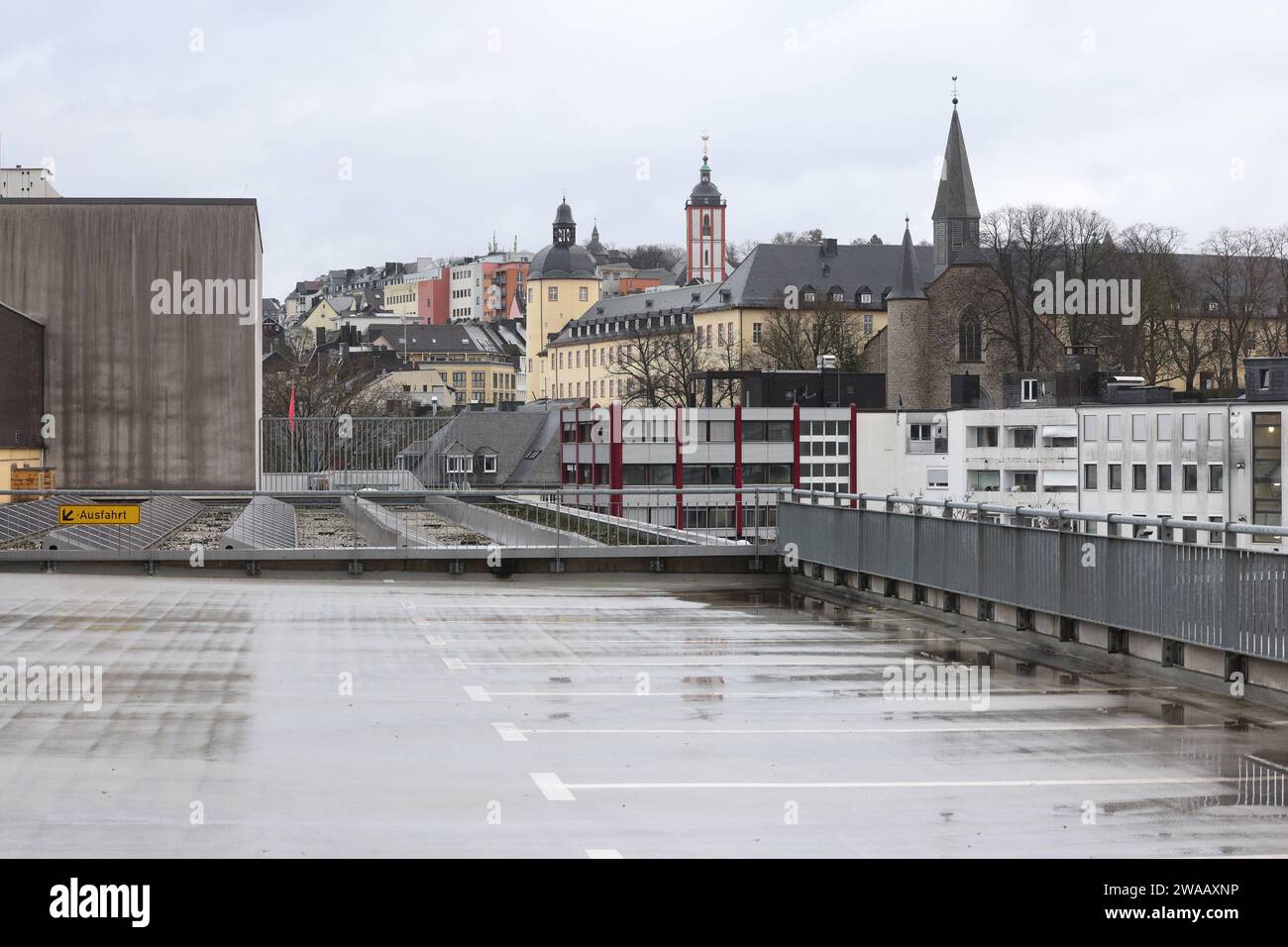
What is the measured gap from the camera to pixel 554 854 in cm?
854

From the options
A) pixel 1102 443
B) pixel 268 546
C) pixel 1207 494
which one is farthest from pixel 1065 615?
pixel 1102 443

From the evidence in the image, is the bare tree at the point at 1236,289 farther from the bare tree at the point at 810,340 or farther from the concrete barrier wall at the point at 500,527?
the concrete barrier wall at the point at 500,527

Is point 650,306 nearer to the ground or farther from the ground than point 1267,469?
farther from the ground

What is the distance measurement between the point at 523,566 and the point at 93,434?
72.6 ft

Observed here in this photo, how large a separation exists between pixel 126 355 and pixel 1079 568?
111 ft

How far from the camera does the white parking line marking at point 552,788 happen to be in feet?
32.8

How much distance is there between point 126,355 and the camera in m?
45.4

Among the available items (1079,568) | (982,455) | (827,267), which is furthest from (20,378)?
(827,267)

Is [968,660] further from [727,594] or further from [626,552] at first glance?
[626,552]

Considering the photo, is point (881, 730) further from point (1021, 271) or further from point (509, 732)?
point (1021, 271)

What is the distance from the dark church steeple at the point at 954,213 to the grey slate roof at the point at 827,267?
18703 mm

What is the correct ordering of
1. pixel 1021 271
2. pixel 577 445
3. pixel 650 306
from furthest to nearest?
pixel 650 306
pixel 1021 271
pixel 577 445

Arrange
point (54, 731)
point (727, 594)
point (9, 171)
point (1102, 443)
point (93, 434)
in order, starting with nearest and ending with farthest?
point (54, 731)
point (727, 594)
point (93, 434)
point (9, 171)
point (1102, 443)
